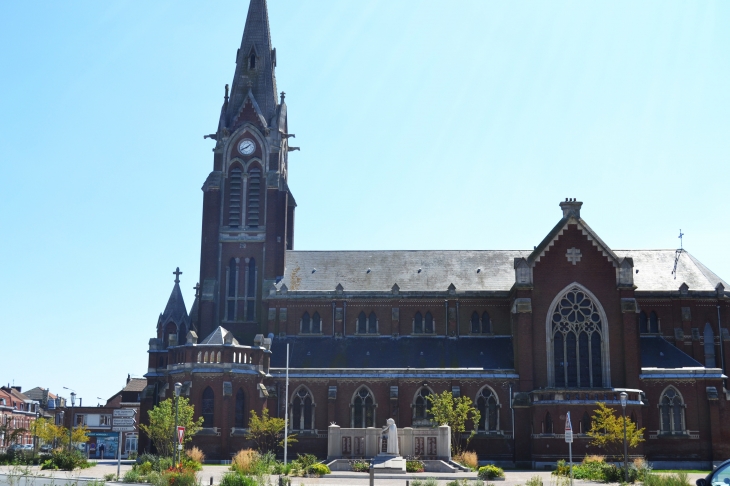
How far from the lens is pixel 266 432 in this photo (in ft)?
193

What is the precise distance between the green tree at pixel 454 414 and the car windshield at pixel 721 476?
34119mm

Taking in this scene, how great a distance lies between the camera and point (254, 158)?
70.6 meters

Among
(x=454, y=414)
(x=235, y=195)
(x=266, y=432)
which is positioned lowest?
(x=266, y=432)

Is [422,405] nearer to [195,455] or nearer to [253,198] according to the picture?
[195,455]

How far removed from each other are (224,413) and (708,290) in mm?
37155

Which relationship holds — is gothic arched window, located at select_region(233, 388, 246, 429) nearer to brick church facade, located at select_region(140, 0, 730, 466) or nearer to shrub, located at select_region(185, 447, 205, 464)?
brick church facade, located at select_region(140, 0, 730, 466)

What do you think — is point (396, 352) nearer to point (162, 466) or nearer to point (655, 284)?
point (655, 284)

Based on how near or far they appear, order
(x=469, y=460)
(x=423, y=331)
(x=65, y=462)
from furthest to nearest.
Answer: (x=423, y=331) → (x=469, y=460) → (x=65, y=462)

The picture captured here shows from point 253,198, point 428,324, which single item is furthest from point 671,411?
point 253,198

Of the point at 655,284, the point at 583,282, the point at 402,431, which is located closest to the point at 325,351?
the point at 402,431

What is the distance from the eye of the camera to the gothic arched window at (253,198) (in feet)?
229

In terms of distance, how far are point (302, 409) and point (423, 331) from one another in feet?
37.3

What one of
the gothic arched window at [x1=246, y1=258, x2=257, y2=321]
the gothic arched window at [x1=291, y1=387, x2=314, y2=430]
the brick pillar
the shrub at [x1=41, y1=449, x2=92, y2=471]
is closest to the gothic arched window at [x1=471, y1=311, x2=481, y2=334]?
the brick pillar

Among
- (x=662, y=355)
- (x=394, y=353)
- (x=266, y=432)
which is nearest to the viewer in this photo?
(x=266, y=432)
